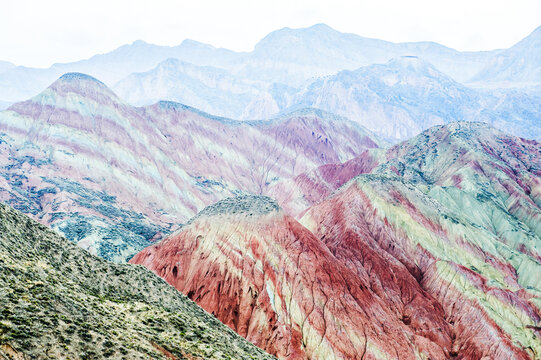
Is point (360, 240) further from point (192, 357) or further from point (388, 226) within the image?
point (192, 357)

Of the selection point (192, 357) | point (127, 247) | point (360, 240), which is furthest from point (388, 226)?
point (192, 357)

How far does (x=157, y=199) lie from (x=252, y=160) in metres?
64.1

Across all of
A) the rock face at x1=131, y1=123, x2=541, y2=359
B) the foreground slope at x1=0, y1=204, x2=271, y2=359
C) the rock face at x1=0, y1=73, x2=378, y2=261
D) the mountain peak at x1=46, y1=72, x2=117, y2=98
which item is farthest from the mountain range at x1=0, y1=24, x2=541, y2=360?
the mountain peak at x1=46, y1=72, x2=117, y2=98

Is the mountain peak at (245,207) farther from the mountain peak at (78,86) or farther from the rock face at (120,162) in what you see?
the mountain peak at (78,86)

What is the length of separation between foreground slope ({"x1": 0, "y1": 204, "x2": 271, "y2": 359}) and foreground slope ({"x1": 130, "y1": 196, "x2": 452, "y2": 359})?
1508 cm

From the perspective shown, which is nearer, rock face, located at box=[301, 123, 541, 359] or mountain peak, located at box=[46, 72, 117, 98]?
rock face, located at box=[301, 123, 541, 359]

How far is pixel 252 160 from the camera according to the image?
607ft

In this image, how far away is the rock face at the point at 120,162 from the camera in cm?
9425

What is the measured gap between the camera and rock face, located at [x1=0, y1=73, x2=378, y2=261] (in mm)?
94250

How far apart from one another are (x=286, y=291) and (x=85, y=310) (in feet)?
103

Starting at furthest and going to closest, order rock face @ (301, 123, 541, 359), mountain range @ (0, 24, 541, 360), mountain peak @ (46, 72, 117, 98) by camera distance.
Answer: mountain peak @ (46, 72, 117, 98) < rock face @ (301, 123, 541, 359) < mountain range @ (0, 24, 541, 360)

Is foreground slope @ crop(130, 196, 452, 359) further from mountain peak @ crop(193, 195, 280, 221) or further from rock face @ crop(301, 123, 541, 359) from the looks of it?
rock face @ crop(301, 123, 541, 359)

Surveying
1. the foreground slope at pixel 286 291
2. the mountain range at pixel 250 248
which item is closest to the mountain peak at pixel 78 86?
the mountain range at pixel 250 248

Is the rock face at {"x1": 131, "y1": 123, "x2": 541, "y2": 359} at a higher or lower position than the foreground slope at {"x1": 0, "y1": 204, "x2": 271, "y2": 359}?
lower
